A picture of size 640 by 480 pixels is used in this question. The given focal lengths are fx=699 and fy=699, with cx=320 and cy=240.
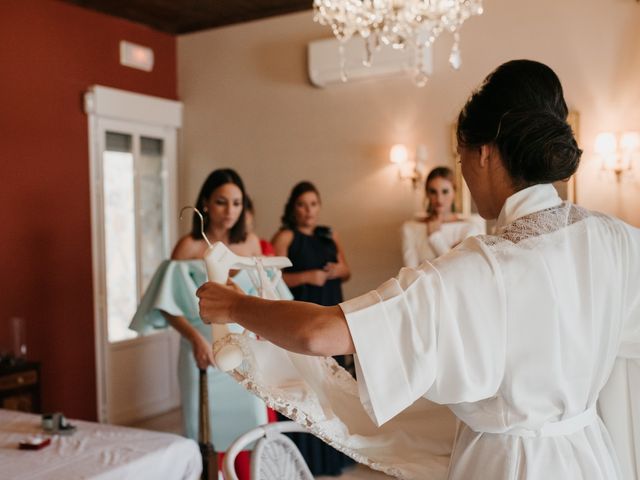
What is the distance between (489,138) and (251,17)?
416 cm

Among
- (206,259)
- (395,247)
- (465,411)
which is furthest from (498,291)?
(395,247)

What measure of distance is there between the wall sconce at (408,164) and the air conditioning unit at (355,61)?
0.48 m

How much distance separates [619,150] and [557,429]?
114 inches

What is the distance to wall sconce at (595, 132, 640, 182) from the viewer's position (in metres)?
3.68

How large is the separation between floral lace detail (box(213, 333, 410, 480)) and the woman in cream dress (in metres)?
2.66

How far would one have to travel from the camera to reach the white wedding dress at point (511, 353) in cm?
103

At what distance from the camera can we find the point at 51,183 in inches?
170

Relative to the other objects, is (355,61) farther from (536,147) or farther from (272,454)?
(536,147)

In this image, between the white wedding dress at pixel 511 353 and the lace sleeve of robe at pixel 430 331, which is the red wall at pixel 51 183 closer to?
the white wedding dress at pixel 511 353

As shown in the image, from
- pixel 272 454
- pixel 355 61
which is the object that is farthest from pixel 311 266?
pixel 272 454

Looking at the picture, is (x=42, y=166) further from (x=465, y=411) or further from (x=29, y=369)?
(x=465, y=411)

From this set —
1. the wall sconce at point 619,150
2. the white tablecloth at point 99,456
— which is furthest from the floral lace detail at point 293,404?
the wall sconce at point 619,150

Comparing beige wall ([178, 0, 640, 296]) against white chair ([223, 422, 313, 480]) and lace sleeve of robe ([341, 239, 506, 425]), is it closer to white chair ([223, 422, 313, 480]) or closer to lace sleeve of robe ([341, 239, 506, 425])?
white chair ([223, 422, 313, 480])

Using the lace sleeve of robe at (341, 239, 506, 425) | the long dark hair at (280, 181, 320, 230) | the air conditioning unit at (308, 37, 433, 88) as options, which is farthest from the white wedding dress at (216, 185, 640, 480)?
the air conditioning unit at (308, 37, 433, 88)
